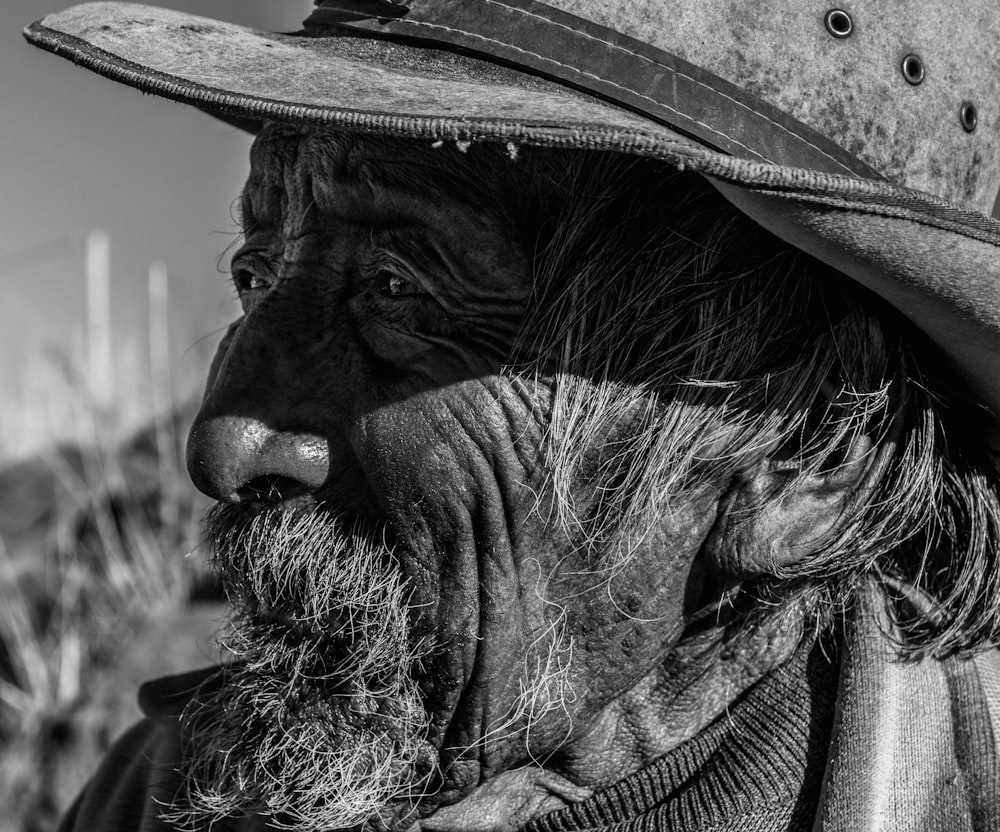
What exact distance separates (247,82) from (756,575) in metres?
0.96

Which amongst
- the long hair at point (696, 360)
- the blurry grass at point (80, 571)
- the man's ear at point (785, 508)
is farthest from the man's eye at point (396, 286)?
the blurry grass at point (80, 571)

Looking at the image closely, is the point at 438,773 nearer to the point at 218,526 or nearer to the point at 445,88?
the point at 218,526

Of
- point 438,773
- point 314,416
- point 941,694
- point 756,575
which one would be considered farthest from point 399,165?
point 941,694

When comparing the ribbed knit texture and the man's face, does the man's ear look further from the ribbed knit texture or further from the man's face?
the ribbed knit texture

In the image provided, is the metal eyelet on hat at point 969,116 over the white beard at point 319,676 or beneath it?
over

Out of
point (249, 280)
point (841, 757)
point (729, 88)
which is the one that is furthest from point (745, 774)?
point (249, 280)

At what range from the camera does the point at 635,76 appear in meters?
1.29

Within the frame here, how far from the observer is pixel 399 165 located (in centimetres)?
145

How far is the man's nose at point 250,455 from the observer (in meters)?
1.49

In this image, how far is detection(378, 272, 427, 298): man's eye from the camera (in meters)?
1.49

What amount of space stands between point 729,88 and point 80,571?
13.1ft

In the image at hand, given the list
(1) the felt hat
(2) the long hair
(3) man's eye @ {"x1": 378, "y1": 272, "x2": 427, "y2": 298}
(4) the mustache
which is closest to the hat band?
(1) the felt hat

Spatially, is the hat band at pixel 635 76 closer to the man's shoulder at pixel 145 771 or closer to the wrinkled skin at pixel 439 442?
the wrinkled skin at pixel 439 442

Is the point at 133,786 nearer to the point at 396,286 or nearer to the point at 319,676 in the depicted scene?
the point at 319,676
